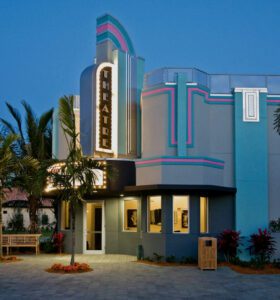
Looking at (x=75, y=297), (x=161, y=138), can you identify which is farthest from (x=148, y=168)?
(x=75, y=297)

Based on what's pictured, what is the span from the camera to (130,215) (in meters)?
21.2

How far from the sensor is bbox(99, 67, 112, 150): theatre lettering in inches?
805

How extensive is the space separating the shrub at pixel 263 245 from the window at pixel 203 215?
1.89 meters

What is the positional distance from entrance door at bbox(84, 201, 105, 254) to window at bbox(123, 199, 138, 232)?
1.08 m

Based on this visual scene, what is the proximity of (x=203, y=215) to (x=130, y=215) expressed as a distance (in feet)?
11.0

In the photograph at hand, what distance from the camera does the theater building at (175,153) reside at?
61.3ft

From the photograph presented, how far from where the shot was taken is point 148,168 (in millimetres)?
18953

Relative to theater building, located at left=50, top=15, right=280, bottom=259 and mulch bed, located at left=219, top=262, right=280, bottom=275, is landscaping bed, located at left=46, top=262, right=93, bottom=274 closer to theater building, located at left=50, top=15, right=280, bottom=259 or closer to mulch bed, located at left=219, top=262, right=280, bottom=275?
theater building, located at left=50, top=15, right=280, bottom=259

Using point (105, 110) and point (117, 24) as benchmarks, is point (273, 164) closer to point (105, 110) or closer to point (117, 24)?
point (105, 110)

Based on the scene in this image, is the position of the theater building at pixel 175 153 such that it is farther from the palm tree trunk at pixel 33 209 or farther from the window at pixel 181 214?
the palm tree trunk at pixel 33 209

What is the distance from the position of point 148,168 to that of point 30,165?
480 centimetres

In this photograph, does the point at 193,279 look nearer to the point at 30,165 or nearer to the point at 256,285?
the point at 256,285

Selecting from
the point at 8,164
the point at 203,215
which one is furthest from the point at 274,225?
the point at 8,164

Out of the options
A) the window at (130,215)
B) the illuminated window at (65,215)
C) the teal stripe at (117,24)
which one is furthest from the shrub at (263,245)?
the teal stripe at (117,24)
